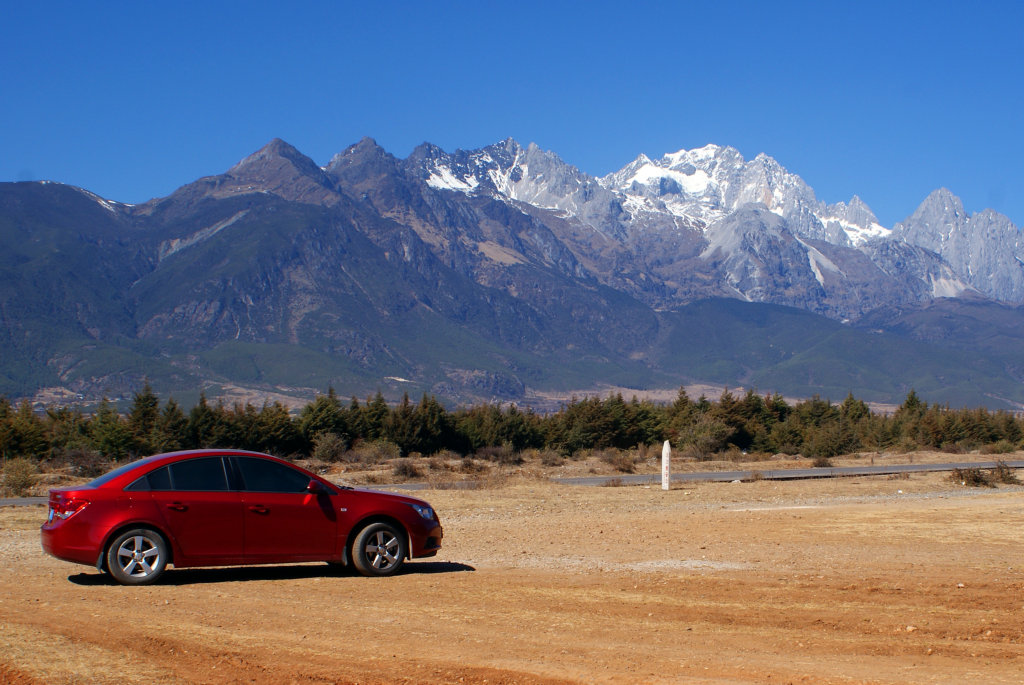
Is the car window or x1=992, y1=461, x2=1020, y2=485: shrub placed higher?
the car window

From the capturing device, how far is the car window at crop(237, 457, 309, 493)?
11453 millimetres

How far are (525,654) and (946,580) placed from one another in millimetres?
6561

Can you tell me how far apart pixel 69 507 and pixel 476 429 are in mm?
47812

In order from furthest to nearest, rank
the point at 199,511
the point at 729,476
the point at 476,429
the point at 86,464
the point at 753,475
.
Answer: the point at 476,429 < the point at 729,476 < the point at 86,464 < the point at 753,475 < the point at 199,511

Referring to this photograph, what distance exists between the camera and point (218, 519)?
36.4 ft

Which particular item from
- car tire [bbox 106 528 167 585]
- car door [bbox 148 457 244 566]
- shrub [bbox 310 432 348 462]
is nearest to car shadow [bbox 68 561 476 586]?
car tire [bbox 106 528 167 585]

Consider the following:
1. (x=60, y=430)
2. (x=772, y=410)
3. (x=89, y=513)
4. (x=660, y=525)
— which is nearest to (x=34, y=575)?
(x=89, y=513)

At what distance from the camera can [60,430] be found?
1930 inches

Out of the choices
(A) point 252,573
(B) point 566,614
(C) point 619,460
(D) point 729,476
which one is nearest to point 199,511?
(A) point 252,573

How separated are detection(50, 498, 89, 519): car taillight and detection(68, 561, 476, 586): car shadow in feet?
2.86

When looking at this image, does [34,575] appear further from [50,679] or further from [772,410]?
[772,410]

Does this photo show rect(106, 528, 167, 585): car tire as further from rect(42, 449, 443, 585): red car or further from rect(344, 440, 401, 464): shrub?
rect(344, 440, 401, 464): shrub

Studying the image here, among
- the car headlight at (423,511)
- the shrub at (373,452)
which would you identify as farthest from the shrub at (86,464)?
the car headlight at (423,511)

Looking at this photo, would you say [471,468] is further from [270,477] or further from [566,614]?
[566,614]
